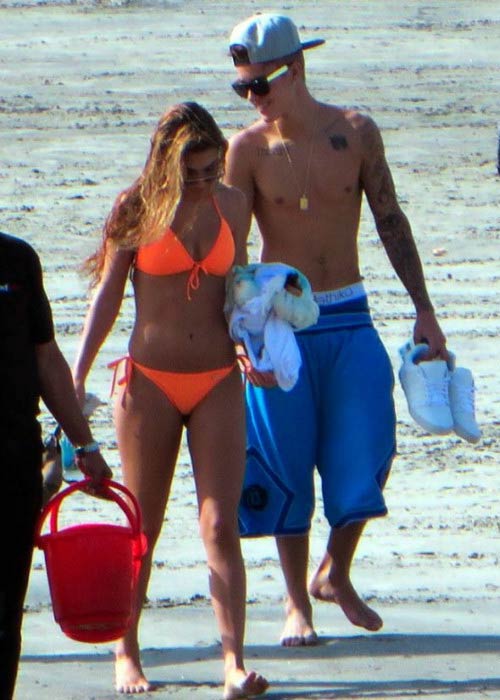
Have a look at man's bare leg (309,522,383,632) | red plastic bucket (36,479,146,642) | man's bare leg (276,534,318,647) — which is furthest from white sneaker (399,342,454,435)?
red plastic bucket (36,479,146,642)

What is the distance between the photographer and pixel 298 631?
5801mm

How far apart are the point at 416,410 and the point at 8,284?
5.95 ft

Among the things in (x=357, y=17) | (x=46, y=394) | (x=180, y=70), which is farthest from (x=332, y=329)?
(x=357, y=17)

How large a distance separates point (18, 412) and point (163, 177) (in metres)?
1.01

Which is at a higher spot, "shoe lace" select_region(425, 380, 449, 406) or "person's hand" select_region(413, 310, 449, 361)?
"person's hand" select_region(413, 310, 449, 361)

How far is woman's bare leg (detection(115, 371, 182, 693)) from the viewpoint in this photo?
5.25 metres

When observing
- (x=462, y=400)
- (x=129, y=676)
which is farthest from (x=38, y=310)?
(x=462, y=400)

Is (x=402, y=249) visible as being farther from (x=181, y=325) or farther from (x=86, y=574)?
(x=86, y=574)

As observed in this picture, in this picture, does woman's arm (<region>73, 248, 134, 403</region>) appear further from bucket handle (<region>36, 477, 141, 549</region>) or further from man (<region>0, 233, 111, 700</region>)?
man (<region>0, 233, 111, 700</region>)

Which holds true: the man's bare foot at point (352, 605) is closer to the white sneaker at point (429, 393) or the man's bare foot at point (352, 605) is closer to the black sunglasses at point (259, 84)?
the white sneaker at point (429, 393)

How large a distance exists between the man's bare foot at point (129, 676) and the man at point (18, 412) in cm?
71

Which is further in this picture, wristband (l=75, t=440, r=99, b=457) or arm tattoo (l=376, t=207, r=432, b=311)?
arm tattoo (l=376, t=207, r=432, b=311)

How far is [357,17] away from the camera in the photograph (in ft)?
67.9

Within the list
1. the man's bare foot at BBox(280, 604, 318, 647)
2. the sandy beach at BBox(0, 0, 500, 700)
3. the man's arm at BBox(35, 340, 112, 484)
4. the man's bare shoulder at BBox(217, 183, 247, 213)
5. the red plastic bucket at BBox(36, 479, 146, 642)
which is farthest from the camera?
the man's bare foot at BBox(280, 604, 318, 647)
